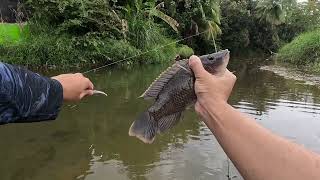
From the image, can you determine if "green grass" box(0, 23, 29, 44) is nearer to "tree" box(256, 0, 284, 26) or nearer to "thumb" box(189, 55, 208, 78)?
"thumb" box(189, 55, 208, 78)

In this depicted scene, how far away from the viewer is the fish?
182 cm

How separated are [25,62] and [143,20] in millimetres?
6410

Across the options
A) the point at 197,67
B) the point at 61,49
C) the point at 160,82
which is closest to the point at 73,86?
the point at 160,82

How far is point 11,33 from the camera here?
1558cm

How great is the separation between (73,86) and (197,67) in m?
0.53

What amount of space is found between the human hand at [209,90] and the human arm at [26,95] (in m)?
0.49

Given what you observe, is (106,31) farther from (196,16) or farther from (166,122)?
(166,122)

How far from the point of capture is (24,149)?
6293 millimetres

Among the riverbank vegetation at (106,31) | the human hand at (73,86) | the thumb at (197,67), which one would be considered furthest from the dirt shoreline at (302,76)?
the thumb at (197,67)

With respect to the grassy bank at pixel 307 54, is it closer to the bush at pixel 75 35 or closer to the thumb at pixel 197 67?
the bush at pixel 75 35

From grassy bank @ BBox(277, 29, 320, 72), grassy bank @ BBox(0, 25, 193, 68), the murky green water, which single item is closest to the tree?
grassy bank @ BBox(277, 29, 320, 72)

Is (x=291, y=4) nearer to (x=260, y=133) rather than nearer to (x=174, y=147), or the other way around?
(x=174, y=147)

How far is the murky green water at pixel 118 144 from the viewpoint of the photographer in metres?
5.61

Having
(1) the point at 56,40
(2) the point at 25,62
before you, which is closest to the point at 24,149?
(2) the point at 25,62
